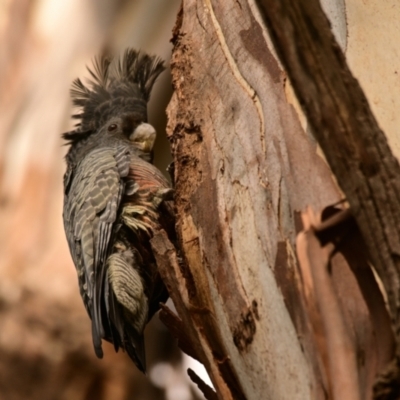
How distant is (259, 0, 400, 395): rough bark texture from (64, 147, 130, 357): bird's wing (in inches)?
56.6

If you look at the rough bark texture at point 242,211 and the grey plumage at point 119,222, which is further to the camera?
the grey plumage at point 119,222

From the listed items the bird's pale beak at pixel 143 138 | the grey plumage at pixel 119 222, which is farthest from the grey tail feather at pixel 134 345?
the bird's pale beak at pixel 143 138

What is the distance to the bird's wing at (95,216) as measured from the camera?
2369mm

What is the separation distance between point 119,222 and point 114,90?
0.72m

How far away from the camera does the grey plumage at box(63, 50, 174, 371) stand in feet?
7.75

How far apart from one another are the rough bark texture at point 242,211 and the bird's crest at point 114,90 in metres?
0.85

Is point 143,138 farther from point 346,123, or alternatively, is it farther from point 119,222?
point 346,123

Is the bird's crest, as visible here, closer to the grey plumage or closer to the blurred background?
the grey plumage

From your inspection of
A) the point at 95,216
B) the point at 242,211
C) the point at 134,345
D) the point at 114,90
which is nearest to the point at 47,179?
the point at 114,90

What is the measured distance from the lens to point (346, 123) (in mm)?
→ 1032

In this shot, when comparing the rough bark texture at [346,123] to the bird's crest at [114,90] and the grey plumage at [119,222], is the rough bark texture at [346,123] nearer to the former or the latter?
the grey plumage at [119,222]

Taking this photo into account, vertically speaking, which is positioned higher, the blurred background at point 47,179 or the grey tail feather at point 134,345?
the blurred background at point 47,179

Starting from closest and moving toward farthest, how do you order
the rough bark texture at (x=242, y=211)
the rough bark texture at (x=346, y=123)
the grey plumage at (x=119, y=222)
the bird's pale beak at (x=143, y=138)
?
1. the rough bark texture at (x=346, y=123)
2. the rough bark texture at (x=242, y=211)
3. the grey plumage at (x=119, y=222)
4. the bird's pale beak at (x=143, y=138)

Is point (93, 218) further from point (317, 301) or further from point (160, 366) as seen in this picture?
point (160, 366)
